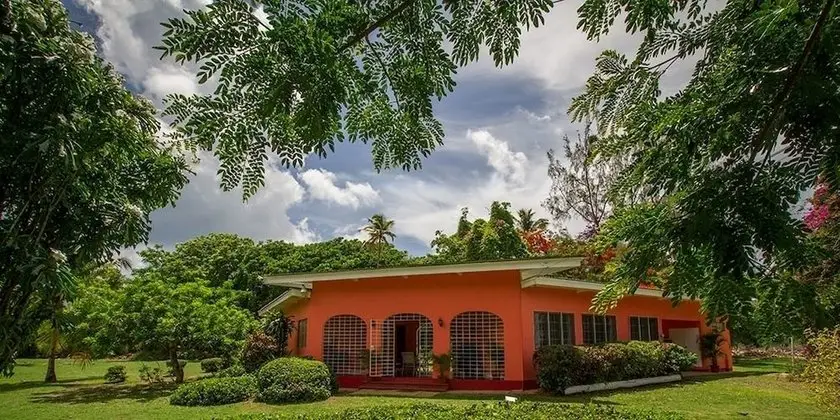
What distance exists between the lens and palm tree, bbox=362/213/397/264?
37.8 meters

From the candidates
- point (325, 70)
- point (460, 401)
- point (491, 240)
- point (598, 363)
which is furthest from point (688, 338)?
point (325, 70)

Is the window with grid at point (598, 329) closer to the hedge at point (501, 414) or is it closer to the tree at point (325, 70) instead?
the hedge at point (501, 414)

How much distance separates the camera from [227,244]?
38000mm

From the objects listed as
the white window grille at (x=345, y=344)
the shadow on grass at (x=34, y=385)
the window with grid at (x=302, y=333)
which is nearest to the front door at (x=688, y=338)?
the white window grille at (x=345, y=344)

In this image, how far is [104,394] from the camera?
55.1 feet

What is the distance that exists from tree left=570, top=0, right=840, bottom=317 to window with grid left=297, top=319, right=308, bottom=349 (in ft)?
59.2

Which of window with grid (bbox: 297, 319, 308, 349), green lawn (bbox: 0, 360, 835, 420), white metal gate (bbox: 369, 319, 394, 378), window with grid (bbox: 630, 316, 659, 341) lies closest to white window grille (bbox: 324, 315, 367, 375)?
white metal gate (bbox: 369, 319, 394, 378)

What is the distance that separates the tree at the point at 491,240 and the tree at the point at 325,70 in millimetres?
24262

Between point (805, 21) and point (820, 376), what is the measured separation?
30.6ft

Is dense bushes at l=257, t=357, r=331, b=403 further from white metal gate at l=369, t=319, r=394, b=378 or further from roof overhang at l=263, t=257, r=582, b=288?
roof overhang at l=263, t=257, r=582, b=288

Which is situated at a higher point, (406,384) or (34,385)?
(406,384)

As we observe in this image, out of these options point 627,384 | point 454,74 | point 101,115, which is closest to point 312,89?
point 454,74

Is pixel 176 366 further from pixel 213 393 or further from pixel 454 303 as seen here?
pixel 454 303

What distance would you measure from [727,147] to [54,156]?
4.42m
